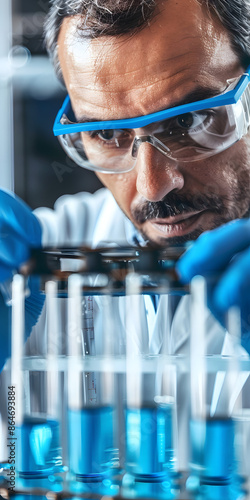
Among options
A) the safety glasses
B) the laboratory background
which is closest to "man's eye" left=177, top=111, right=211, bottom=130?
the safety glasses

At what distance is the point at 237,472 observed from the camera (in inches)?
32.9

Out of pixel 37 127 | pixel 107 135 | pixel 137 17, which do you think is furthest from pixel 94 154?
pixel 137 17

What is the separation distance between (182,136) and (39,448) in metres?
0.59

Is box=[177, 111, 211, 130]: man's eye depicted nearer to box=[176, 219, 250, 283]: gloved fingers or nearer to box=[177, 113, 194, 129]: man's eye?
box=[177, 113, 194, 129]: man's eye

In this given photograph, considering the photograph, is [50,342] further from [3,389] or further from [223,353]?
[223,353]

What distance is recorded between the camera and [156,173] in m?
1.05

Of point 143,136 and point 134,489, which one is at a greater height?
point 143,136

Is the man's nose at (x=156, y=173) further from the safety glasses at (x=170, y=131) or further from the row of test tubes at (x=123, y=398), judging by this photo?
the row of test tubes at (x=123, y=398)

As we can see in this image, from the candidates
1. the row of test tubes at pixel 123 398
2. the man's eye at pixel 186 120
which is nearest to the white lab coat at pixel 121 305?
the row of test tubes at pixel 123 398

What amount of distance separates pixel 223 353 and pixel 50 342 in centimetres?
30

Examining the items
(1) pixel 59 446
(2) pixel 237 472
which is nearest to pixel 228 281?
(2) pixel 237 472

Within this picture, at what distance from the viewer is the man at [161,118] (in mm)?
985

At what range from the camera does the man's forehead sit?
0.99m

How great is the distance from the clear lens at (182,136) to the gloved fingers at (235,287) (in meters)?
0.24
